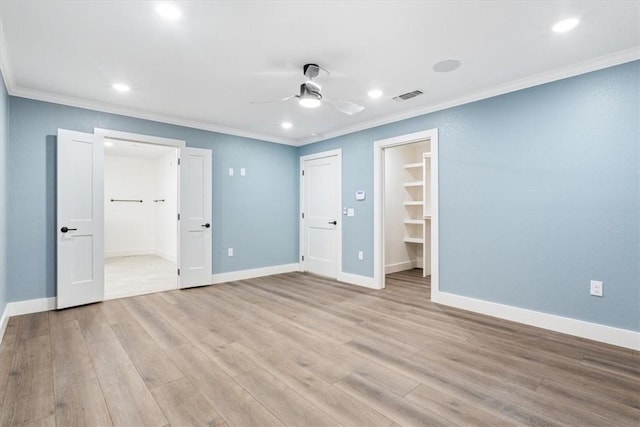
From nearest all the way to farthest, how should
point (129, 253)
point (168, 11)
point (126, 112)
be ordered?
1. point (168, 11)
2. point (126, 112)
3. point (129, 253)

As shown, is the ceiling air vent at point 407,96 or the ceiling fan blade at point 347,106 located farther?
the ceiling air vent at point 407,96

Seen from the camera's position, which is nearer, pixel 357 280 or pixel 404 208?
pixel 357 280

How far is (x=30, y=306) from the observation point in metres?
3.69

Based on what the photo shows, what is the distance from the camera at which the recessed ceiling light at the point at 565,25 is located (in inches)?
90.8

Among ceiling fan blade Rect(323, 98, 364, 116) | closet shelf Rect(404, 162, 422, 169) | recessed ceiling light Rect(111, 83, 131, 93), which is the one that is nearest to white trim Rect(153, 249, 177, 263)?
recessed ceiling light Rect(111, 83, 131, 93)

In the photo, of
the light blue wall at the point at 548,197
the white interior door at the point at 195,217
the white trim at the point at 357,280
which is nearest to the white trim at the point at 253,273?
the white interior door at the point at 195,217

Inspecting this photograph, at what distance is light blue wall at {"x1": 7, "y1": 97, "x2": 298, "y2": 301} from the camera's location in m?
3.63

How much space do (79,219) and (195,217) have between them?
A: 1450 millimetres

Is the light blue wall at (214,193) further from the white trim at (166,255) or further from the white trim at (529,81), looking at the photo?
the white trim at (166,255)

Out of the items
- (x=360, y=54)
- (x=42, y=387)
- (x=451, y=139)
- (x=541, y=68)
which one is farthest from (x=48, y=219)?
(x=541, y=68)

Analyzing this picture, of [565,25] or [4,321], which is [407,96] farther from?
[4,321]

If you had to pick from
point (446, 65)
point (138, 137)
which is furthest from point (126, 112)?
point (446, 65)

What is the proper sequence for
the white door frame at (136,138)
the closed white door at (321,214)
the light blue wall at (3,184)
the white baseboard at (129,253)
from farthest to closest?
the white baseboard at (129,253), the closed white door at (321,214), the white door frame at (136,138), the light blue wall at (3,184)

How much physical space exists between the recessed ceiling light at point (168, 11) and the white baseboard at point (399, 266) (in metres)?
4.99
